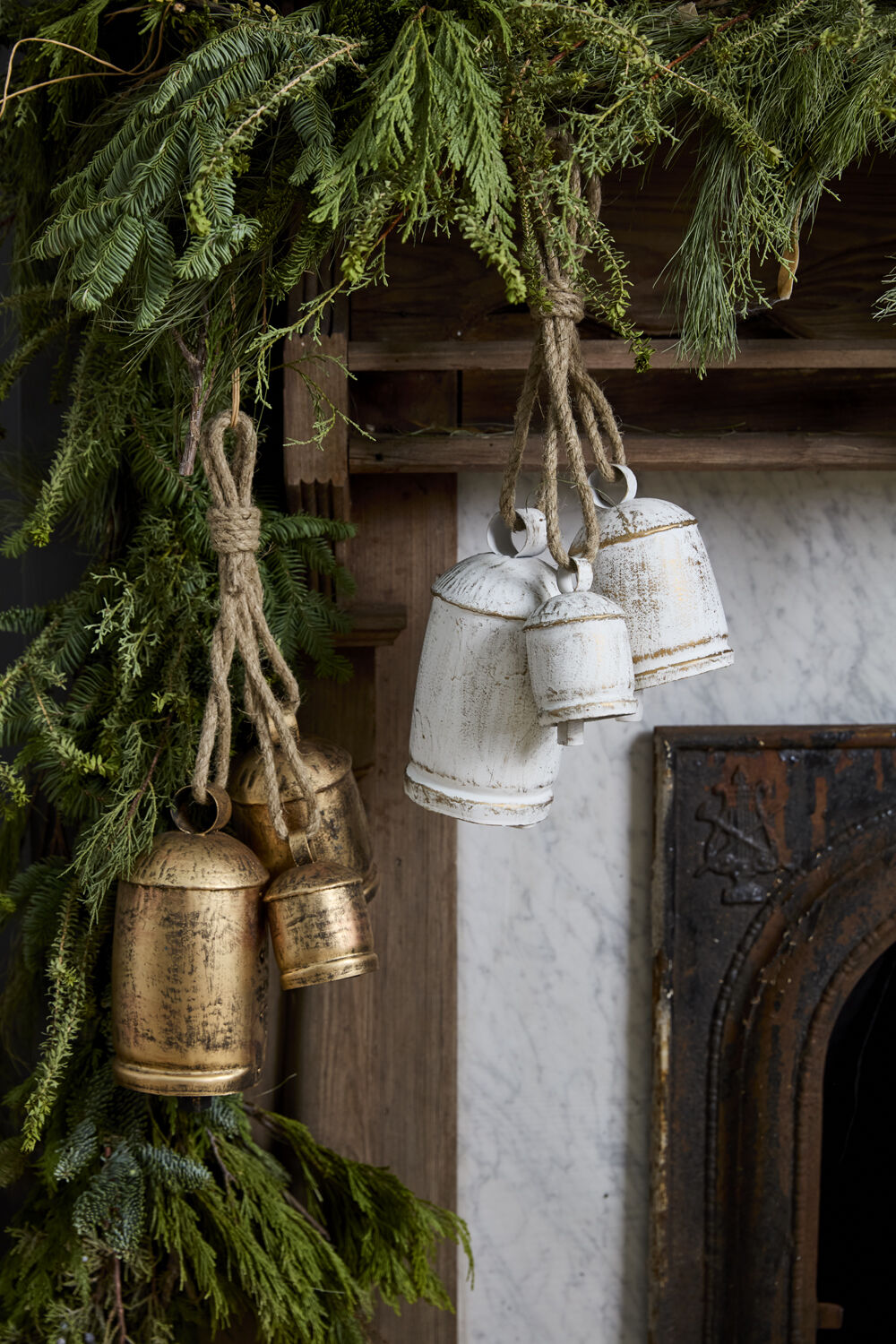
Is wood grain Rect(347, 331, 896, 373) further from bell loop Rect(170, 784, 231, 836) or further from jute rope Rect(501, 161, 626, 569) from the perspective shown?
bell loop Rect(170, 784, 231, 836)

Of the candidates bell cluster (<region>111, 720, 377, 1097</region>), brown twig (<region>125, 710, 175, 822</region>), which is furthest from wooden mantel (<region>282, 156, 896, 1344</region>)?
bell cluster (<region>111, 720, 377, 1097</region>)

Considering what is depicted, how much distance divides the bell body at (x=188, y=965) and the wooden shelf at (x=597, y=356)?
0.49 metres

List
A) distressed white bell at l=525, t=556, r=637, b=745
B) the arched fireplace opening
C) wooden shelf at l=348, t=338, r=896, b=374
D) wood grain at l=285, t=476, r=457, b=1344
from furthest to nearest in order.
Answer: the arched fireplace opening → wood grain at l=285, t=476, r=457, b=1344 → wooden shelf at l=348, t=338, r=896, b=374 → distressed white bell at l=525, t=556, r=637, b=745

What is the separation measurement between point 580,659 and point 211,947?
0.39 metres

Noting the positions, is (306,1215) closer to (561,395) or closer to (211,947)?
(211,947)

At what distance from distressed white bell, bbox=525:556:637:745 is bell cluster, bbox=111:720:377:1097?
0.87ft

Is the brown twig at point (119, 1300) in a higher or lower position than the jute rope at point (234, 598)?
lower

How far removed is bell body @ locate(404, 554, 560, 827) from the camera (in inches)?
29.4

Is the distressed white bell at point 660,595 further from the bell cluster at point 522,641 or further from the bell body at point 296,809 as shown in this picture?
the bell body at point 296,809

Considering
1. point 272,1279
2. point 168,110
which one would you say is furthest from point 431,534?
point 272,1279

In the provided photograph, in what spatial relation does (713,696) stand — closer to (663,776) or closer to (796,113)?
(663,776)

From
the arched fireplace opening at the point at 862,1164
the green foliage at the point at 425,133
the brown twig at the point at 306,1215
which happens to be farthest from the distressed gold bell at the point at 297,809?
the arched fireplace opening at the point at 862,1164

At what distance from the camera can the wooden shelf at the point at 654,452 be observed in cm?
105

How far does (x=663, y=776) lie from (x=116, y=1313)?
0.83 meters
